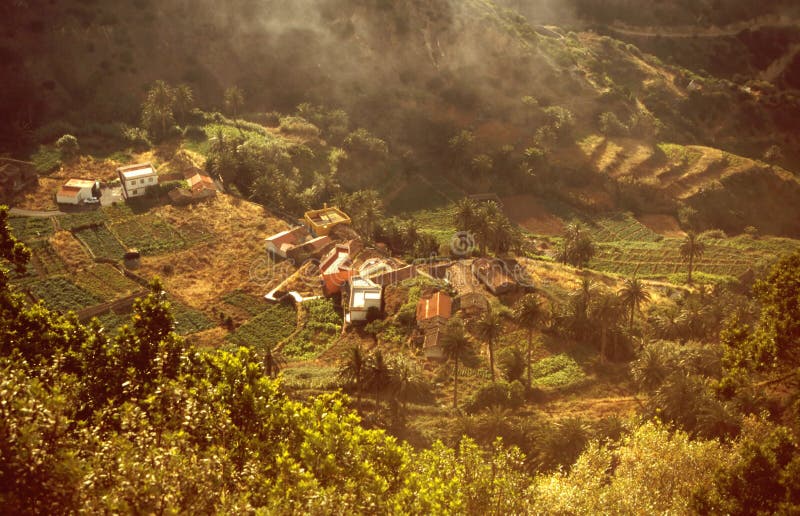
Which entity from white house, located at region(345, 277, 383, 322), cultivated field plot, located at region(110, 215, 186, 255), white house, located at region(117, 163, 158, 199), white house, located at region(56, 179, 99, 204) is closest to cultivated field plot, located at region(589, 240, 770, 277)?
white house, located at region(345, 277, 383, 322)

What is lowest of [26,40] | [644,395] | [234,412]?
[644,395]

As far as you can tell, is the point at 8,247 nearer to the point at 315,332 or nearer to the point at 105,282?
the point at 315,332

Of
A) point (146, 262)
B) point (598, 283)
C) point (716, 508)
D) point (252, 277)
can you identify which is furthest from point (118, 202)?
point (716, 508)

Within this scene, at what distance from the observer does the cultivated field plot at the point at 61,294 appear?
63.1 meters

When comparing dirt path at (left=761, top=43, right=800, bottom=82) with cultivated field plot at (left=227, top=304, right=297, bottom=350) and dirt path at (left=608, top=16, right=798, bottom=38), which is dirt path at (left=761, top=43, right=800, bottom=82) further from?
cultivated field plot at (left=227, top=304, right=297, bottom=350)

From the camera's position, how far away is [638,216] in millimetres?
101375

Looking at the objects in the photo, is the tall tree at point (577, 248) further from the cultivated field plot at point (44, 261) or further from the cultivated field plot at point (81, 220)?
the cultivated field plot at point (44, 261)

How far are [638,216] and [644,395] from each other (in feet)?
175

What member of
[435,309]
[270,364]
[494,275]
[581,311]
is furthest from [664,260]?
[270,364]

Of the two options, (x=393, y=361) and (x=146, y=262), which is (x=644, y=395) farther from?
(x=146, y=262)

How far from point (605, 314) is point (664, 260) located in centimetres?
3295

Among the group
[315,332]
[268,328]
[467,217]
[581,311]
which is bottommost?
[315,332]

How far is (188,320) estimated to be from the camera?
6481cm

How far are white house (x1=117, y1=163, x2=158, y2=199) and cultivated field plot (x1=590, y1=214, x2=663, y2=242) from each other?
214ft
